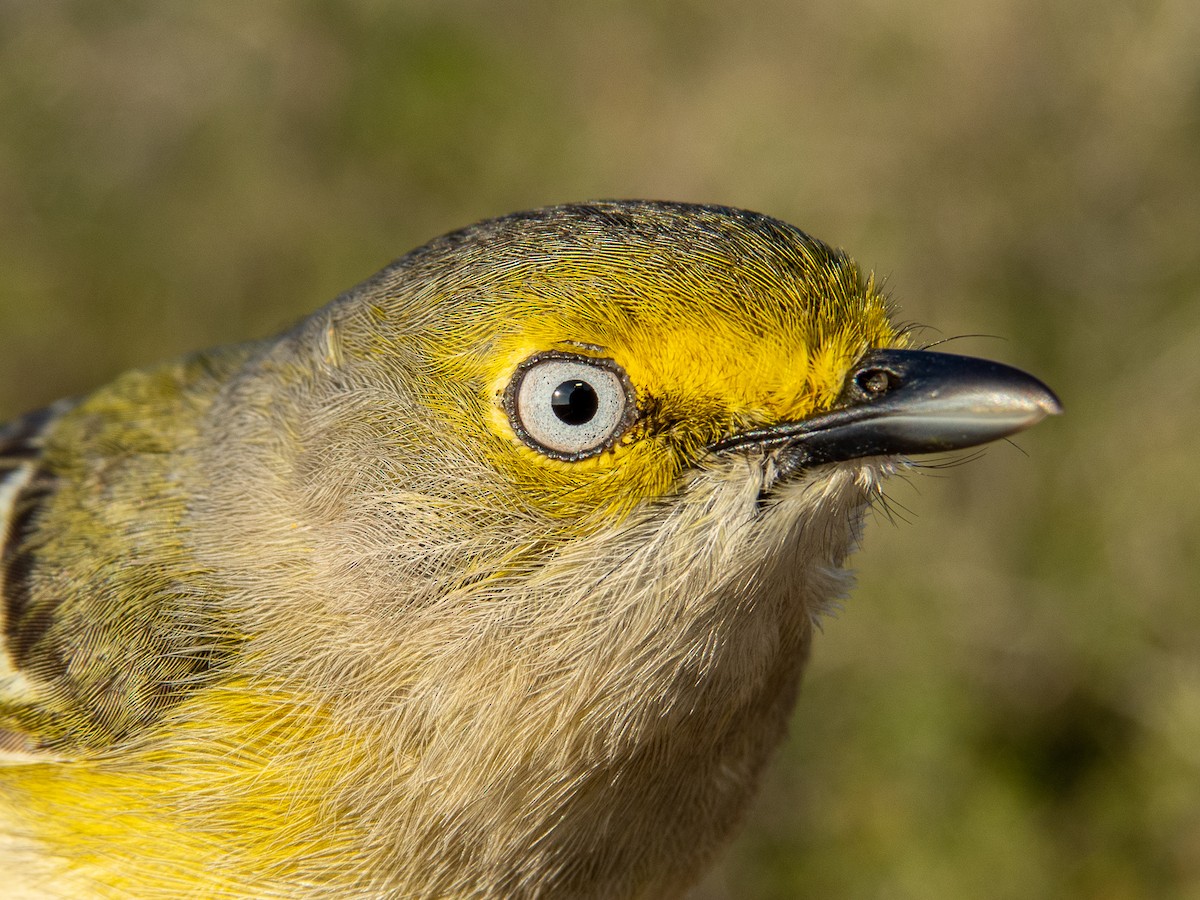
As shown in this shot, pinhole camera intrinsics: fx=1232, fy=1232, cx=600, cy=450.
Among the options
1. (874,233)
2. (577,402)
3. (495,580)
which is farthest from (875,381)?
(874,233)

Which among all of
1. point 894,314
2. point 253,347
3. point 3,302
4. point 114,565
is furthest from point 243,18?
point 894,314

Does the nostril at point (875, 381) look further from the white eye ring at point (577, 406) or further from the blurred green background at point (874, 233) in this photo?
the blurred green background at point (874, 233)

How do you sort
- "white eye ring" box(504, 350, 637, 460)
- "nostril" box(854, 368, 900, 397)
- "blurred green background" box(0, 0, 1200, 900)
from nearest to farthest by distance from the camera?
"white eye ring" box(504, 350, 637, 460), "nostril" box(854, 368, 900, 397), "blurred green background" box(0, 0, 1200, 900)

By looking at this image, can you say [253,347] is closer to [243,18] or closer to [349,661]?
[349,661]

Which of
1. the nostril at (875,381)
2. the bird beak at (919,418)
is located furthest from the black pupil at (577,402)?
the nostril at (875,381)

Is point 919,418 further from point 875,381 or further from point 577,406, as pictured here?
point 577,406

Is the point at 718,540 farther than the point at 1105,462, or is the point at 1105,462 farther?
the point at 1105,462

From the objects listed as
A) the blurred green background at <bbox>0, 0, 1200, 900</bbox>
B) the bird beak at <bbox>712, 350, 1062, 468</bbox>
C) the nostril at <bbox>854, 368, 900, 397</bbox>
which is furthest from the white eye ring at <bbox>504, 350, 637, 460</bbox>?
the blurred green background at <bbox>0, 0, 1200, 900</bbox>

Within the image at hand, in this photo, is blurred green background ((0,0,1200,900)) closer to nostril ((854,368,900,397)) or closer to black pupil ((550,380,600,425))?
nostril ((854,368,900,397))
